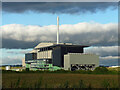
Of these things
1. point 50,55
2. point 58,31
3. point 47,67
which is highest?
point 58,31

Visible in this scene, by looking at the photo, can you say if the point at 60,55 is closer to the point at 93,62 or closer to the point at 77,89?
the point at 93,62

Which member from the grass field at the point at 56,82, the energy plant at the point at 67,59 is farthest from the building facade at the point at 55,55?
the grass field at the point at 56,82

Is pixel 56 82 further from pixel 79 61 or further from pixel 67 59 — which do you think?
pixel 79 61

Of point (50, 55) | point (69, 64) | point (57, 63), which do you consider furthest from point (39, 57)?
point (69, 64)

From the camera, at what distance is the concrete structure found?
146262 mm

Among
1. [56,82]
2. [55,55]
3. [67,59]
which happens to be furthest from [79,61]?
[56,82]

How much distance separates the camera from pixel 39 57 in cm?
19725

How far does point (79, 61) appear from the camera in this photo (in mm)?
149875

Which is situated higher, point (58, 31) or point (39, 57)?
point (58, 31)

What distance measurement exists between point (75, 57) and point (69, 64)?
303 inches

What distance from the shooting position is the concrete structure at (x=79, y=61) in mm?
146262

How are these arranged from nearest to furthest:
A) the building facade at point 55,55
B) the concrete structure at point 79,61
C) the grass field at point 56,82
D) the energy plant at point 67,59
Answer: the grass field at point 56,82, the concrete structure at point 79,61, the energy plant at point 67,59, the building facade at point 55,55

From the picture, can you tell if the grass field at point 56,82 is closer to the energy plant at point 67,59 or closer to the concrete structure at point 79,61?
the energy plant at point 67,59

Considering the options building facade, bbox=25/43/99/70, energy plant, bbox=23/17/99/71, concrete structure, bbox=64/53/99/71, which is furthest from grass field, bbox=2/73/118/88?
building facade, bbox=25/43/99/70
